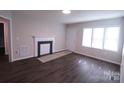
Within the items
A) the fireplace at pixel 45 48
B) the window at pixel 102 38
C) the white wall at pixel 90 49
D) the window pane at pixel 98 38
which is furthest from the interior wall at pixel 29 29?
the window pane at pixel 98 38

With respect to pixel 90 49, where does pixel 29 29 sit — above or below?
above

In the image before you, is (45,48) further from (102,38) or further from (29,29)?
(102,38)

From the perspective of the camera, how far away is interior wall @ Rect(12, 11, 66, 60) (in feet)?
12.6

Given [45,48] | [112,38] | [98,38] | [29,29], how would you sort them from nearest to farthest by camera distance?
1. [112,38]
2. [29,29]
3. [98,38]
4. [45,48]

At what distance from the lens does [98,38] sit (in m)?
4.65

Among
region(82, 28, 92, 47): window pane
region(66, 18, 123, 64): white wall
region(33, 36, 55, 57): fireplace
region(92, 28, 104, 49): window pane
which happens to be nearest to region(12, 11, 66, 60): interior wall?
region(33, 36, 55, 57): fireplace

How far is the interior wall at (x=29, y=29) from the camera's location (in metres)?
3.85

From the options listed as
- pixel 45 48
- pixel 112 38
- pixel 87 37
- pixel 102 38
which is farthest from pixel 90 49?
pixel 45 48

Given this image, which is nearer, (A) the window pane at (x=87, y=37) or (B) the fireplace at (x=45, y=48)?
(B) the fireplace at (x=45, y=48)

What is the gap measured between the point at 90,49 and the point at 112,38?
137 cm

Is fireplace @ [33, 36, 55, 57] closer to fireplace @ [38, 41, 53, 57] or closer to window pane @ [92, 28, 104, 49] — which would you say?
fireplace @ [38, 41, 53, 57]

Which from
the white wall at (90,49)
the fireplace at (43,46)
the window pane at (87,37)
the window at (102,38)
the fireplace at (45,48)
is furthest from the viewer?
the window pane at (87,37)

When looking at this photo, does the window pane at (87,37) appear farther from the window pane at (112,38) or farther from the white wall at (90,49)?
the window pane at (112,38)

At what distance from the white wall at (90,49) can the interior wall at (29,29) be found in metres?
1.20
